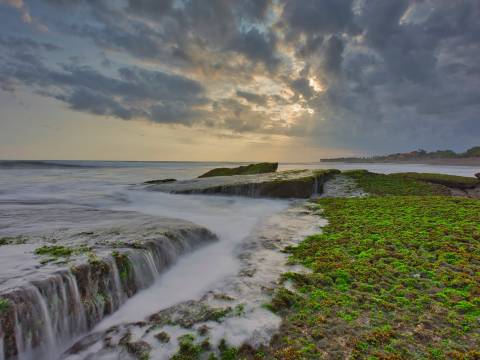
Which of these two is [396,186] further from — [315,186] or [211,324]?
[211,324]

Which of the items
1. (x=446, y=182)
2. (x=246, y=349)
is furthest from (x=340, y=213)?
(x=446, y=182)

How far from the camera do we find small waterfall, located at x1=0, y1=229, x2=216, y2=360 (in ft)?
10.4

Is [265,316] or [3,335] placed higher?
[3,335]

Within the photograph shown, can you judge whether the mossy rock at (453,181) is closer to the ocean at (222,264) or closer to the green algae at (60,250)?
the ocean at (222,264)

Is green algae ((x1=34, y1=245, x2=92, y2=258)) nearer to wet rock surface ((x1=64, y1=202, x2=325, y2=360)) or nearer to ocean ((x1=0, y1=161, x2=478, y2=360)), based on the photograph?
ocean ((x1=0, y1=161, x2=478, y2=360))

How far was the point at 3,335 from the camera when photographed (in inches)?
118

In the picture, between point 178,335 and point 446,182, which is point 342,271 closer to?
point 178,335

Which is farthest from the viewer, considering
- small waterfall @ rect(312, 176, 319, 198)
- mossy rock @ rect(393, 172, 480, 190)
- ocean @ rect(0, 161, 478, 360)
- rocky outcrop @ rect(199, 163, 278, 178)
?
rocky outcrop @ rect(199, 163, 278, 178)

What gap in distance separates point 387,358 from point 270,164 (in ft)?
73.6

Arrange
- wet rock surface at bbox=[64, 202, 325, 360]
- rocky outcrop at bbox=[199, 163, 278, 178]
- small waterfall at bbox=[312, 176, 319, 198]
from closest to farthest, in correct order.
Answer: wet rock surface at bbox=[64, 202, 325, 360]
small waterfall at bbox=[312, 176, 319, 198]
rocky outcrop at bbox=[199, 163, 278, 178]

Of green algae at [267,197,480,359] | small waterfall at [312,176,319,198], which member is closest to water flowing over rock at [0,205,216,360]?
green algae at [267,197,480,359]

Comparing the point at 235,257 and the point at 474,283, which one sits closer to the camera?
the point at 474,283

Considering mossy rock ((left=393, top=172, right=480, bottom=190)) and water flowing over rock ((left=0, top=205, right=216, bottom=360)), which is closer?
water flowing over rock ((left=0, top=205, right=216, bottom=360))

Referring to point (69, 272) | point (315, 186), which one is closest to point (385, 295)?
point (69, 272)
